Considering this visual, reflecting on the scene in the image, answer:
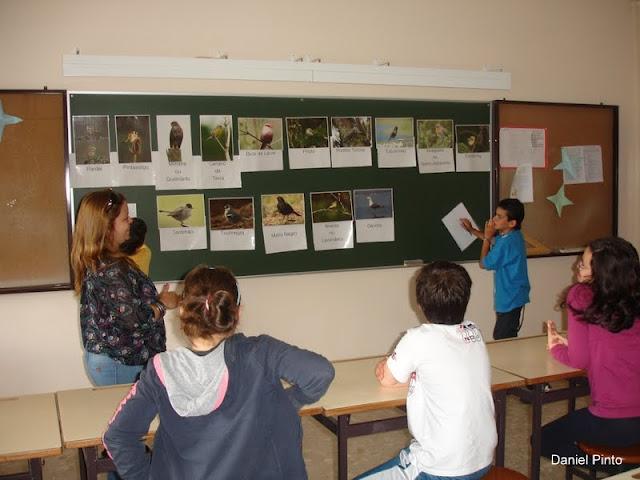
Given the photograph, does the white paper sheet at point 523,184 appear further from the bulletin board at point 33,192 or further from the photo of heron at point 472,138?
the bulletin board at point 33,192

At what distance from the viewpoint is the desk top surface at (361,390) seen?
2.16 m

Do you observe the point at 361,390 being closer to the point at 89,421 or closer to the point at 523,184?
the point at 89,421

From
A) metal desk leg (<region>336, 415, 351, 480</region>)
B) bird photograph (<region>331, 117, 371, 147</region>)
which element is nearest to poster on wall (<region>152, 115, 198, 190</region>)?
bird photograph (<region>331, 117, 371, 147</region>)

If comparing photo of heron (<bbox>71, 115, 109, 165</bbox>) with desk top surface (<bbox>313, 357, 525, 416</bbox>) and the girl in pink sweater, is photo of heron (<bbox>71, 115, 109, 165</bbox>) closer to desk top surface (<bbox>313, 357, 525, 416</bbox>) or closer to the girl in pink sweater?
desk top surface (<bbox>313, 357, 525, 416</bbox>)

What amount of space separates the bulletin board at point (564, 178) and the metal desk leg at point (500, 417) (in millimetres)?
2213

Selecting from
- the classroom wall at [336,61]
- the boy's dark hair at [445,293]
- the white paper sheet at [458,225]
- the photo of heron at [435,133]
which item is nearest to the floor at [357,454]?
the classroom wall at [336,61]

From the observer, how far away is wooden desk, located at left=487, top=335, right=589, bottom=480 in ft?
8.17

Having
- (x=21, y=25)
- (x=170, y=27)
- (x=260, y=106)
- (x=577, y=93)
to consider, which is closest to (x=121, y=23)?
(x=170, y=27)

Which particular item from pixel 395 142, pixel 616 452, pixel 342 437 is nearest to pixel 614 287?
pixel 616 452

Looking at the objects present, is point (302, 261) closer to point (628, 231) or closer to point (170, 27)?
point (170, 27)

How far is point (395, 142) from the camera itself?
4121 millimetres

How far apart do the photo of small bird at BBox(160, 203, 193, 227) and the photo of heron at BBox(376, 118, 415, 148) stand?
52.4 inches

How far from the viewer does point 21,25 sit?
3.38 metres

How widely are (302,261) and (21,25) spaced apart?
213 cm
